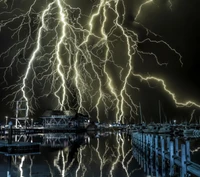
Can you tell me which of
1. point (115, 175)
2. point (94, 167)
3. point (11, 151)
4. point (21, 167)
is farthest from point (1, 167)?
point (11, 151)

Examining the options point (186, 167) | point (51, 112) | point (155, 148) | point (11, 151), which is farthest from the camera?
point (51, 112)

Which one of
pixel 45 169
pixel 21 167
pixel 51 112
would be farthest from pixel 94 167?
pixel 51 112

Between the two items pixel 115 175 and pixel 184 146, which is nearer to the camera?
pixel 184 146

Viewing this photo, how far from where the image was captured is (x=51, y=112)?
64312 mm

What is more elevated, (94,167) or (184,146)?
(184,146)

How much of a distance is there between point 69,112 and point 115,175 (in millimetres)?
58160

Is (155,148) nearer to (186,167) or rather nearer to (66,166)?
(66,166)

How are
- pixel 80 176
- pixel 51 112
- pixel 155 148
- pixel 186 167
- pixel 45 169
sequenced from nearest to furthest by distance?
pixel 186 167 < pixel 80 176 < pixel 45 169 < pixel 155 148 < pixel 51 112

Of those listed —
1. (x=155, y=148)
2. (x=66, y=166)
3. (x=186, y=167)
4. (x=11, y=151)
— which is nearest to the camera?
(x=186, y=167)

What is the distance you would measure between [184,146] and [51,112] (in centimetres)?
5879

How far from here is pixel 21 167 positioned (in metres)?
9.10

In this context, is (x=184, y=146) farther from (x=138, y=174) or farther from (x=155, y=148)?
(x=155, y=148)

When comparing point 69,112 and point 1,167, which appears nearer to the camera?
point 1,167

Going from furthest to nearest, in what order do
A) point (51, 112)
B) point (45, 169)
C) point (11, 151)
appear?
point (51, 112) → point (11, 151) → point (45, 169)
